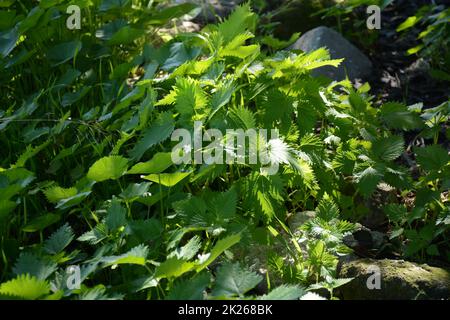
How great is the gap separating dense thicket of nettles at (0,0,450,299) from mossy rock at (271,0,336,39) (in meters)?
0.96

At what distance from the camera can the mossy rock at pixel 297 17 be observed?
10.4 feet

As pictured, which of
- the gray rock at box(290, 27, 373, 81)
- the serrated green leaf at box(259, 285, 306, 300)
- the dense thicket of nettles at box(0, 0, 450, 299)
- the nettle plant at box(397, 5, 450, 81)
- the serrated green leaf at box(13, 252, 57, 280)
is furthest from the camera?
the gray rock at box(290, 27, 373, 81)

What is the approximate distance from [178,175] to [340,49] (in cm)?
157

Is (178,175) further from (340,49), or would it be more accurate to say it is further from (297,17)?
(297,17)

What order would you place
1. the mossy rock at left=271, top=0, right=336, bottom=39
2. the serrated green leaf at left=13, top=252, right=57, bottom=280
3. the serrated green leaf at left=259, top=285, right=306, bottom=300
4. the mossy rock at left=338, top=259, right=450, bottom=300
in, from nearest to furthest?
the serrated green leaf at left=259, top=285, right=306, bottom=300
the serrated green leaf at left=13, top=252, right=57, bottom=280
the mossy rock at left=338, top=259, right=450, bottom=300
the mossy rock at left=271, top=0, right=336, bottom=39

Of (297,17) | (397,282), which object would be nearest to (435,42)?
(297,17)

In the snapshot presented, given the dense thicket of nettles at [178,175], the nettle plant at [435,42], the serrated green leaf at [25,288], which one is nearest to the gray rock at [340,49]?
the nettle plant at [435,42]

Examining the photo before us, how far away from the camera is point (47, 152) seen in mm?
1926

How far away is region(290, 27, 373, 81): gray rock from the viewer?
9.27 ft

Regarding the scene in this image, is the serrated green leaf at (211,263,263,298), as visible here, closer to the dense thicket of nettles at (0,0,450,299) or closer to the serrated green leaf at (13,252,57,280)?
the dense thicket of nettles at (0,0,450,299)

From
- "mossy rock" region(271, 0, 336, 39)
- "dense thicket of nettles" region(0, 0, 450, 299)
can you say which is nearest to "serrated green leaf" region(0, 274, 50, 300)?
"dense thicket of nettles" region(0, 0, 450, 299)

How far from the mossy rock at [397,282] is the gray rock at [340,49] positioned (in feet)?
4.45

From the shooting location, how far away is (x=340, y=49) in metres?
2.85

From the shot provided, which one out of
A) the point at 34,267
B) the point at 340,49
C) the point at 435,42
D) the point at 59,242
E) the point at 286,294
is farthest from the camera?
the point at 340,49
